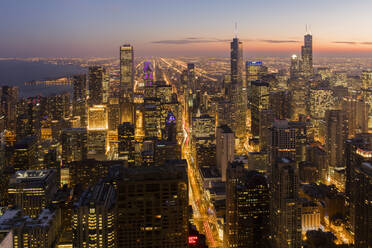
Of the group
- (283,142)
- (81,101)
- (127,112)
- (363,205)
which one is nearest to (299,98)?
(127,112)

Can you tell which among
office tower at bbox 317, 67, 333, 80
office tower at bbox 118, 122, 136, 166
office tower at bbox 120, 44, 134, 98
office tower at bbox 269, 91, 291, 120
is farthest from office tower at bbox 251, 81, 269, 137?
office tower at bbox 120, 44, 134, 98

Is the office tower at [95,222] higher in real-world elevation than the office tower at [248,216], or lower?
higher

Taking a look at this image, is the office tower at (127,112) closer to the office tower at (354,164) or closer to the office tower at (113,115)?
the office tower at (113,115)

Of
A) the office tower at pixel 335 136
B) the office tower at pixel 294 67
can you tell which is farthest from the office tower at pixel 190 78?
the office tower at pixel 335 136

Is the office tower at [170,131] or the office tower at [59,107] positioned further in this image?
the office tower at [170,131]

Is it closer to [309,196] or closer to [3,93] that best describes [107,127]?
[3,93]

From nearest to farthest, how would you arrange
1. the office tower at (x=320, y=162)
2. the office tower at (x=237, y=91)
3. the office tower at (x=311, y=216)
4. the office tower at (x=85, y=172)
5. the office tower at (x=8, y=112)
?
the office tower at (x=311, y=216) → the office tower at (x=85, y=172) → the office tower at (x=320, y=162) → the office tower at (x=8, y=112) → the office tower at (x=237, y=91)

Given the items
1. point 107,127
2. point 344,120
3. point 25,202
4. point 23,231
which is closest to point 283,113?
point 344,120
